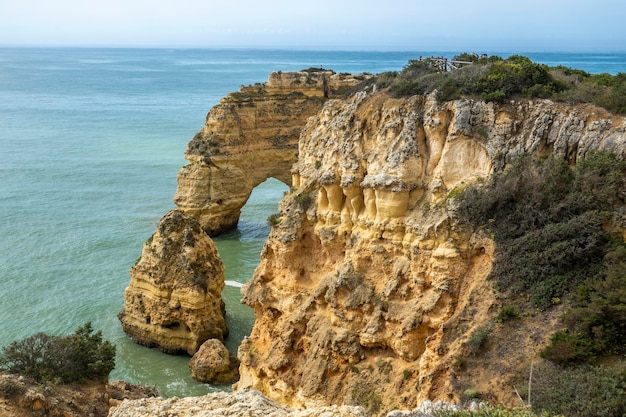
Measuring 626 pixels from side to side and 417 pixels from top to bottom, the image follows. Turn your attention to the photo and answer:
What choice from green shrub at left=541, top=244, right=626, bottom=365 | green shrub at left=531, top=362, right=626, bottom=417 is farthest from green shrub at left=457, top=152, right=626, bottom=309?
green shrub at left=531, top=362, right=626, bottom=417

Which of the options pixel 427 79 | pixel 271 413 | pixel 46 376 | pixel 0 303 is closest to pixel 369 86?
pixel 427 79

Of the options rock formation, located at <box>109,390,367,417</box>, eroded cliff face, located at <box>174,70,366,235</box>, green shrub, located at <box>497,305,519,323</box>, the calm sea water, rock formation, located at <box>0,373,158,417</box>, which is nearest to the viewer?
rock formation, located at <box>109,390,367,417</box>

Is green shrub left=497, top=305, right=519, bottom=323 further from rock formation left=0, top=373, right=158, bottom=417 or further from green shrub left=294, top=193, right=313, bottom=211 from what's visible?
rock formation left=0, top=373, right=158, bottom=417

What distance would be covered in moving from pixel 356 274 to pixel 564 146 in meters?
6.59

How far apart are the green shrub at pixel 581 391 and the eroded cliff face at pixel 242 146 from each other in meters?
32.1

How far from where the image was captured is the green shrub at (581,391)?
10.8 m

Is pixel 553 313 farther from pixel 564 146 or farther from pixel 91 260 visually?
pixel 91 260

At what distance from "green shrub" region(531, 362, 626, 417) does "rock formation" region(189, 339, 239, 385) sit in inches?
537

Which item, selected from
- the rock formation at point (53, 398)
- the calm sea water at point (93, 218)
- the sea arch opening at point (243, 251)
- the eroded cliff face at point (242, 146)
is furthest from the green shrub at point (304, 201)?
the eroded cliff face at point (242, 146)

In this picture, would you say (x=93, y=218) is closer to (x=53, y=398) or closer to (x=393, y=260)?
(x=53, y=398)

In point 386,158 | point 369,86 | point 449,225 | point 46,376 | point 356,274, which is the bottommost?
point 46,376

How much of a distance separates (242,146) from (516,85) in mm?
28020

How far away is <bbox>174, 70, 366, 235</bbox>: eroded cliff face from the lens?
41.7 m

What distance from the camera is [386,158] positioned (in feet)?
56.4
